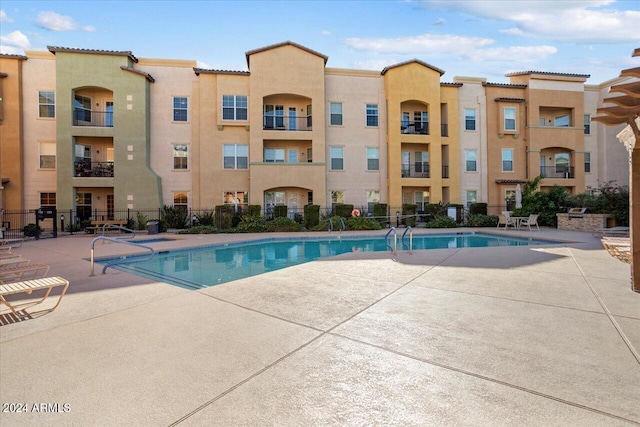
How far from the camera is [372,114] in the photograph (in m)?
24.9

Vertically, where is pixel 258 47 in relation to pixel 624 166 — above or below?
above

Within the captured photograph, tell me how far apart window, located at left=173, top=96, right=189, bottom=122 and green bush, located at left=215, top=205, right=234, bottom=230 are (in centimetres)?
766

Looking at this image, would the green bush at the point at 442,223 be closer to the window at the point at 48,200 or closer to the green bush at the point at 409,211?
the green bush at the point at 409,211

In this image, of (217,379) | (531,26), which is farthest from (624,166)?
(217,379)

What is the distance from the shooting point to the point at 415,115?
2627cm

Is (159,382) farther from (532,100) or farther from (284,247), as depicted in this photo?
(532,100)

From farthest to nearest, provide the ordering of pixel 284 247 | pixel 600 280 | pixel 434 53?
pixel 434 53 → pixel 284 247 → pixel 600 280

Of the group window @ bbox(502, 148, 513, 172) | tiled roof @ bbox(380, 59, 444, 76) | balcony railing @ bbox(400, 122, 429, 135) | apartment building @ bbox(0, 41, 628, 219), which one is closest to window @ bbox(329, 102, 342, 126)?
apartment building @ bbox(0, 41, 628, 219)

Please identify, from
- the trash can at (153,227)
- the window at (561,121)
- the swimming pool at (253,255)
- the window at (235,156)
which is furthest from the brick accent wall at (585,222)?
the trash can at (153,227)

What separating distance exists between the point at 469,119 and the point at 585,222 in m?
12.5

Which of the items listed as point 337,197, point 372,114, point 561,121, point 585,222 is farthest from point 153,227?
point 561,121

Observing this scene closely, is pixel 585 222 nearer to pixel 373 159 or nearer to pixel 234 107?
pixel 373 159

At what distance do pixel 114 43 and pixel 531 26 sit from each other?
2447cm

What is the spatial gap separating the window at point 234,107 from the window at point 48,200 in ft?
40.0
